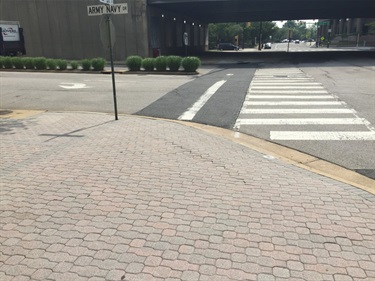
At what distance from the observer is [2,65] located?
25625 millimetres

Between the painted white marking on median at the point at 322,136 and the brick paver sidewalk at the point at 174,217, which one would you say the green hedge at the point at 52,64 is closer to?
the brick paver sidewalk at the point at 174,217

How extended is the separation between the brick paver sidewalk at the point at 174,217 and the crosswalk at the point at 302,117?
2.19m

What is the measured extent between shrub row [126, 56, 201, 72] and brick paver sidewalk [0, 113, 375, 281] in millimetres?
17107

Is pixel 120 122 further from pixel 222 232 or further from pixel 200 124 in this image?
pixel 222 232

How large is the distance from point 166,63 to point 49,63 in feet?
28.4

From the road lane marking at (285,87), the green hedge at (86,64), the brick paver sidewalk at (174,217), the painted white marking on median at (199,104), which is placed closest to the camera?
the brick paver sidewalk at (174,217)

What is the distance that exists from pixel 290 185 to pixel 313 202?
0.59 m

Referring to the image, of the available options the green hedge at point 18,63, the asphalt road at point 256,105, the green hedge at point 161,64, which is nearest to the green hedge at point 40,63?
the green hedge at point 18,63

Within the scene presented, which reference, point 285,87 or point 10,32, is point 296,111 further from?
Result: point 10,32

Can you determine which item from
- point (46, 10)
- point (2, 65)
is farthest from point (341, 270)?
point (46, 10)

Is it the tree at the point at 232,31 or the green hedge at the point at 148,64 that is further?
the tree at the point at 232,31

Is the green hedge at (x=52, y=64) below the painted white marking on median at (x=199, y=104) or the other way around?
the other way around

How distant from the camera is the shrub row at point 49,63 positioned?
2442 cm

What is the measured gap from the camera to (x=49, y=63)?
80.8 feet
